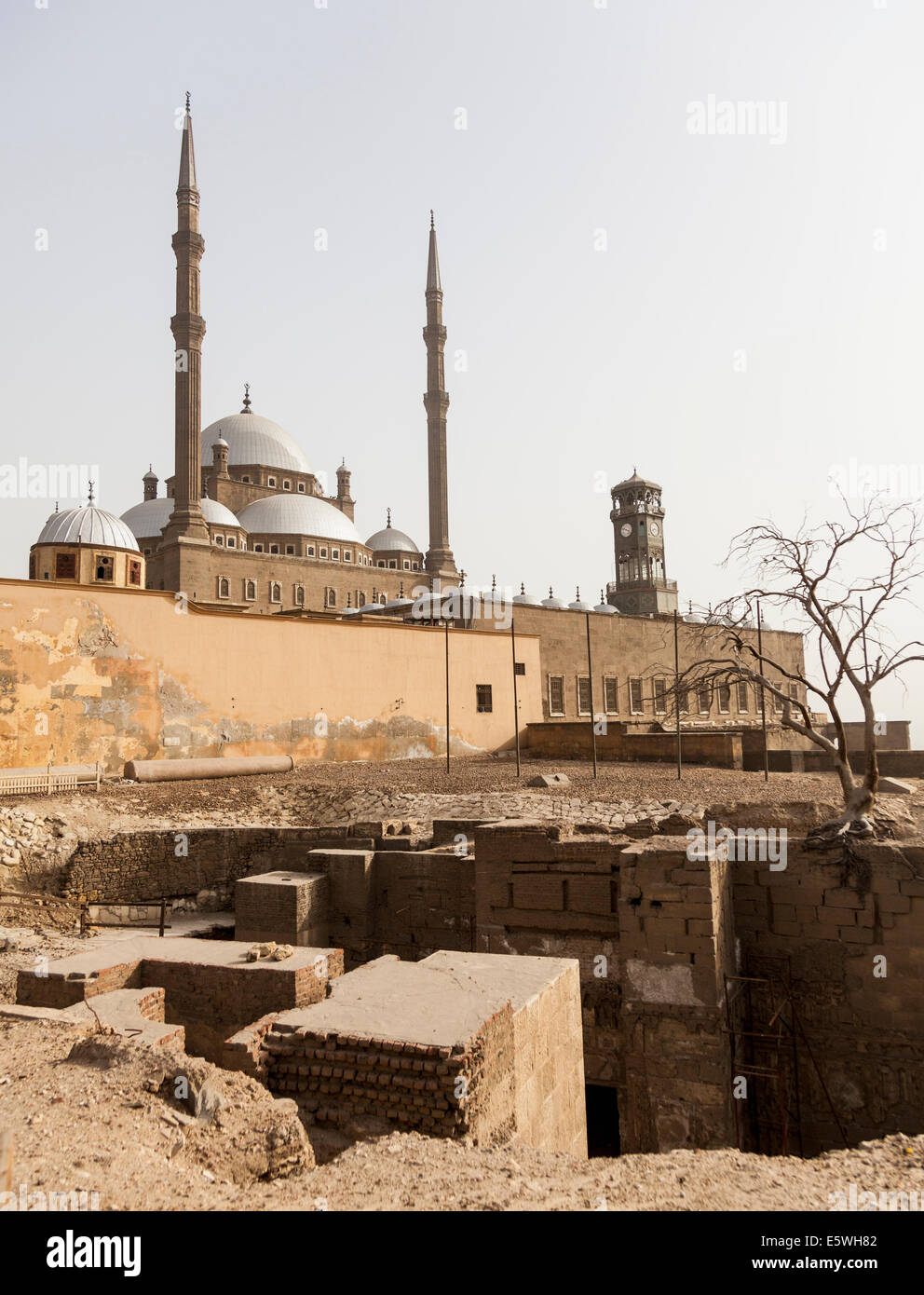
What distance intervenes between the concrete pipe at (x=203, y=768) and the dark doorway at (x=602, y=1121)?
12.1m

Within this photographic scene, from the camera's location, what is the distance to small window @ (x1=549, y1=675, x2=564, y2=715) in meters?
33.7

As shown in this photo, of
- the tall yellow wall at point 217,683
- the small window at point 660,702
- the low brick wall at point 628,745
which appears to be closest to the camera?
the tall yellow wall at point 217,683

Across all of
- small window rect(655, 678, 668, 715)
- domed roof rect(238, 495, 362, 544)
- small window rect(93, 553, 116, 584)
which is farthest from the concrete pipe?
domed roof rect(238, 495, 362, 544)

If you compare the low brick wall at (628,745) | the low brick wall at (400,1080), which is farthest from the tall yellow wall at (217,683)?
the low brick wall at (400,1080)

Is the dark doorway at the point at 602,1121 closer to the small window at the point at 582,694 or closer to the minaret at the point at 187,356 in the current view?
the small window at the point at 582,694

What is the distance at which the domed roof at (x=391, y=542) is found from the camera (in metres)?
51.6

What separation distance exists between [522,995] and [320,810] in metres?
11.3

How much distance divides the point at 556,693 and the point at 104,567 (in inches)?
715

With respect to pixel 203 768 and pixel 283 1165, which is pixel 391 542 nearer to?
pixel 203 768

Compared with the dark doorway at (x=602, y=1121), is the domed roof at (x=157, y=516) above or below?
above

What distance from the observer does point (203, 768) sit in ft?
60.8

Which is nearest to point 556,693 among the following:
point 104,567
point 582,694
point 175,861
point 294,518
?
point 582,694

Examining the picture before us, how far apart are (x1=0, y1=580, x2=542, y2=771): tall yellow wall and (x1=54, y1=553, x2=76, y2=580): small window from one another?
909 cm
